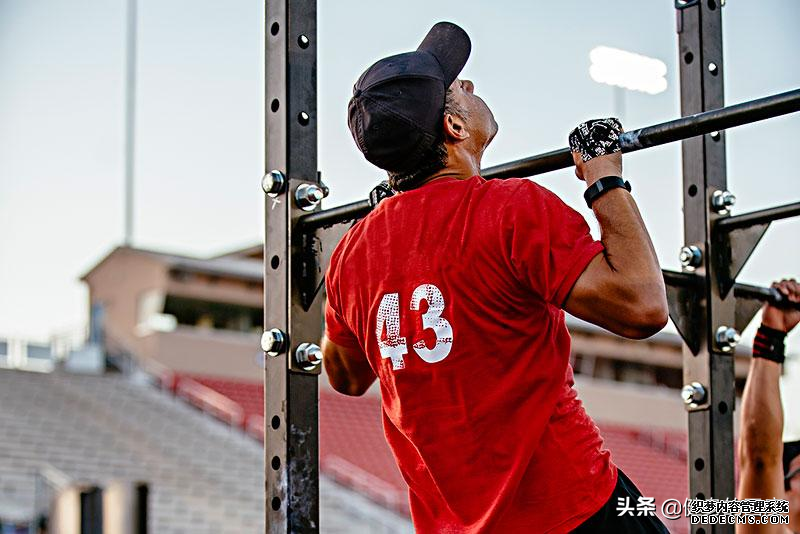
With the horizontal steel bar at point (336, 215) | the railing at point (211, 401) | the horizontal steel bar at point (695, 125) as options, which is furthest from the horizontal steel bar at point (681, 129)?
the railing at point (211, 401)

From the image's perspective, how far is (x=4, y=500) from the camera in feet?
31.8

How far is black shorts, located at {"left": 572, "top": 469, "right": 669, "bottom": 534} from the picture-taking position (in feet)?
5.33

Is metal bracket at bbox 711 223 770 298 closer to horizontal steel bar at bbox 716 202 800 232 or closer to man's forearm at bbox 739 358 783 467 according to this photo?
horizontal steel bar at bbox 716 202 800 232

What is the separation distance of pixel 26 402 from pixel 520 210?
42.3 ft

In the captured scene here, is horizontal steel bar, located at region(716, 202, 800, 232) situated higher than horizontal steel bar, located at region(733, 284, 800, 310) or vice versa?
horizontal steel bar, located at region(716, 202, 800, 232)

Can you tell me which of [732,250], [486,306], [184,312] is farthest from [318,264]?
[184,312]

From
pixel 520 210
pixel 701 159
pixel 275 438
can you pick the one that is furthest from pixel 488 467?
pixel 701 159

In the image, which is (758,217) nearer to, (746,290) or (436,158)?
(746,290)

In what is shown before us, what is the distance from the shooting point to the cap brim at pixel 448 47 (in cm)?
183

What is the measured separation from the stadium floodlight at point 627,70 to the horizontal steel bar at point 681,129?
0.91 m

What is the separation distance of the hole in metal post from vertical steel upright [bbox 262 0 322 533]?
79 centimetres

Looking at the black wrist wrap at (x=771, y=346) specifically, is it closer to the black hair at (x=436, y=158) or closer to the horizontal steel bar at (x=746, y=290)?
the horizontal steel bar at (x=746, y=290)

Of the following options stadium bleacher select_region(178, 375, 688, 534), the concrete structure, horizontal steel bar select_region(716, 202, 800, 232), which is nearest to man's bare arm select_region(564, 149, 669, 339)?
horizontal steel bar select_region(716, 202, 800, 232)

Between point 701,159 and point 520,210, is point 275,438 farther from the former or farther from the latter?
point 701,159
